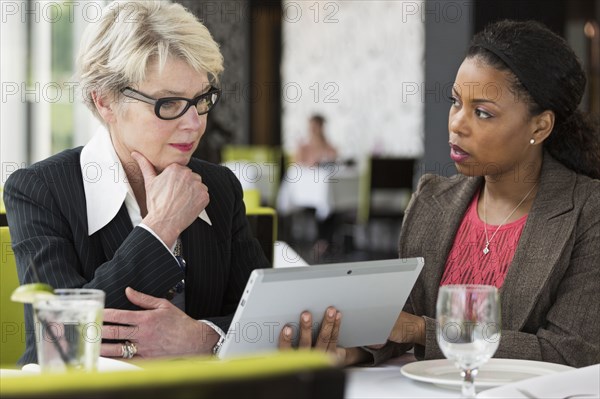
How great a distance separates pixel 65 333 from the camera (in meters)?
1.19

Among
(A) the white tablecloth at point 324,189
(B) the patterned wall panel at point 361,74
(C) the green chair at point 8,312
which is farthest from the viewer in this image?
A: (B) the patterned wall panel at point 361,74

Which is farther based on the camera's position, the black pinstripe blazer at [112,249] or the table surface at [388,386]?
the black pinstripe blazer at [112,249]

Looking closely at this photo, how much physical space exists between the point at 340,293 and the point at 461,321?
319mm

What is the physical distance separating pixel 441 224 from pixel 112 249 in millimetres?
824

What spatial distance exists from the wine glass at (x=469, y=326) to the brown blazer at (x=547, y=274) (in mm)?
500

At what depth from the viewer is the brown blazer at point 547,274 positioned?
188 cm

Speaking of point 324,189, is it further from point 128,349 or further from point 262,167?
point 128,349

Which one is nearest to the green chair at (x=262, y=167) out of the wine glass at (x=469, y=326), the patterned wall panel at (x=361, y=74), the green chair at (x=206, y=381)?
the patterned wall panel at (x=361, y=74)

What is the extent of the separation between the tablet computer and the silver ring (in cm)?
30

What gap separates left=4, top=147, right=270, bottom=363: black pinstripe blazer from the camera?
1842 mm

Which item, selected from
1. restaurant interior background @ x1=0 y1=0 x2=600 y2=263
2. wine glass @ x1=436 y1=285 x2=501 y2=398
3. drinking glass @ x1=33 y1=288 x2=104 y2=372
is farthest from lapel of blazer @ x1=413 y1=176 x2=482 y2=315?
restaurant interior background @ x1=0 y1=0 x2=600 y2=263

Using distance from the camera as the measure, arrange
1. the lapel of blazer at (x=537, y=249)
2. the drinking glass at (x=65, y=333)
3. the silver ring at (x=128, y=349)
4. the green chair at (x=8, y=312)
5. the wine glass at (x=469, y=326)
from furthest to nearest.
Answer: the green chair at (x=8, y=312) → the lapel of blazer at (x=537, y=249) → the silver ring at (x=128, y=349) → the wine glass at (x=469, y=326) → the drinking glass at (x=65, y=333)

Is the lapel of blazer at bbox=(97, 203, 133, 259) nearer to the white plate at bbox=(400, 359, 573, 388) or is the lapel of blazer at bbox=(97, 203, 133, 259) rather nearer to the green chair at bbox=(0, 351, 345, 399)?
the white plate at bbox=(400, 359, 573, 388)

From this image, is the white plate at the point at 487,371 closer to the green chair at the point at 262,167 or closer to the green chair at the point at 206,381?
the green chair at the point at 206,381
